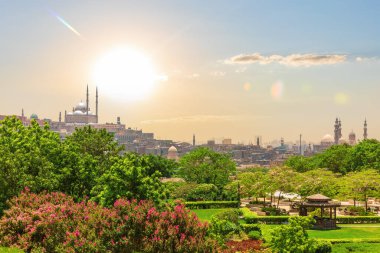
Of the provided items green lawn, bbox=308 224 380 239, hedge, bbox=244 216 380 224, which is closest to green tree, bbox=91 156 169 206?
green lawn, bbox=308 224 380 239

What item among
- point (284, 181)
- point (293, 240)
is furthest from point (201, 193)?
point (293, 240)

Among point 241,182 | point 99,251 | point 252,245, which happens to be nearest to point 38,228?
point 99,251

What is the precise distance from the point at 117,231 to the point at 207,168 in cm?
4628

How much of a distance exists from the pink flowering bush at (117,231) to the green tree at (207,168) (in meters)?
41.5

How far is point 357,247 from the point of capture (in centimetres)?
2597

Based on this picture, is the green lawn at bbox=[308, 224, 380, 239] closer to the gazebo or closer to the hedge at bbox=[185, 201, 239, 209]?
the gazebo

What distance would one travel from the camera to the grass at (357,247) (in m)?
25.0

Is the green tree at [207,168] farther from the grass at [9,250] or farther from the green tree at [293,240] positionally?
the grass at [9,250]

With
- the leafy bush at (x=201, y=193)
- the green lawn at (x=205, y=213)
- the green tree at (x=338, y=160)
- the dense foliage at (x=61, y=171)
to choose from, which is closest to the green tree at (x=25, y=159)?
the dense foliage at (x=61, y=171)

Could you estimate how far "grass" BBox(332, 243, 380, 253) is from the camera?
986 inches

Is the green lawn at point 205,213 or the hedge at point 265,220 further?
the green lawn at point 205,213

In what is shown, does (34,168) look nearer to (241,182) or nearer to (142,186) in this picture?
(142,186)

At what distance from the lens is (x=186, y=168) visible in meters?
64.7

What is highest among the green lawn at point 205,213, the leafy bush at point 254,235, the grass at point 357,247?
the grass at point 357,247
